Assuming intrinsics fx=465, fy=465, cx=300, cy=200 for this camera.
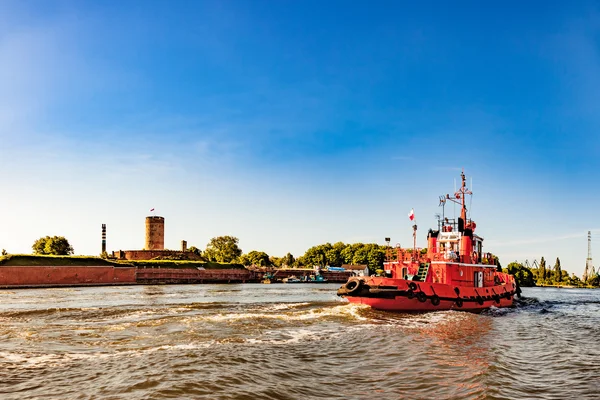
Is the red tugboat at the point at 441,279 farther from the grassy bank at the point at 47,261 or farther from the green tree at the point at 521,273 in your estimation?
the green tree at the point at 521,273

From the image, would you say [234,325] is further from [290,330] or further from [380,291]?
[380,291]

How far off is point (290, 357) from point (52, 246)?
364 feet

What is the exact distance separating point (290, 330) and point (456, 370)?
32.0 ft

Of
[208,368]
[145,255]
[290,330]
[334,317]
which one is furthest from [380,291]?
[145,255]

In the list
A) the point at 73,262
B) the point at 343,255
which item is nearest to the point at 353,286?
the point at 73,262

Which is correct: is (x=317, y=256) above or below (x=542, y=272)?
above

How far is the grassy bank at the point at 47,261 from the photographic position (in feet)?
224

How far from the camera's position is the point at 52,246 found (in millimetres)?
111000

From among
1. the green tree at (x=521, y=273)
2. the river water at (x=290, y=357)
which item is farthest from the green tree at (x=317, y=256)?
the river water at (x=290, y=357)

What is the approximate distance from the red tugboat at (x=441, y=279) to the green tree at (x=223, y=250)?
96.8 metres

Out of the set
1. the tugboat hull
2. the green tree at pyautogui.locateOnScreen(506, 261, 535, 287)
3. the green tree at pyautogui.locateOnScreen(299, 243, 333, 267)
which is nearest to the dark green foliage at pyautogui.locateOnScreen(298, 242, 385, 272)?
the green tree at pyautogui.locateOnScreen(299, 243, 333, 267)

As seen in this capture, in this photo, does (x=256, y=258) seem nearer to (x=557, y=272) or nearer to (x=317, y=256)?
(x=317, y=256)

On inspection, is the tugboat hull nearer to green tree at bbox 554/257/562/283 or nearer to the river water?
the river water

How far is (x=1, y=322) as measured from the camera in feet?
85.5
